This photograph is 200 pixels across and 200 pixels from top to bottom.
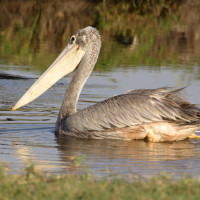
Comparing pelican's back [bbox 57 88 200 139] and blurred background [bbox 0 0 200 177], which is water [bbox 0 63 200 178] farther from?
pelican's back [bbox 57 88 200 139]

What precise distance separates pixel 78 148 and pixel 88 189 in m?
2.97

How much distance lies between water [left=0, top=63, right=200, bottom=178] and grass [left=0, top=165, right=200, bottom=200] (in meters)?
0.58

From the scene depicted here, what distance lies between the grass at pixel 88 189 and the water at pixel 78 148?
0.58 metres

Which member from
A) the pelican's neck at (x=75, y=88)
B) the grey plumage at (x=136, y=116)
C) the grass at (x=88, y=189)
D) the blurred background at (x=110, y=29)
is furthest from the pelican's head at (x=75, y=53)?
the blurred background at (x=110, y=29)

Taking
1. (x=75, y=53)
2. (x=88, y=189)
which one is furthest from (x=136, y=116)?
(x=88, y=189)

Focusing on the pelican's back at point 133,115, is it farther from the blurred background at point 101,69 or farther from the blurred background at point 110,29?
the blurred background at point 110,29

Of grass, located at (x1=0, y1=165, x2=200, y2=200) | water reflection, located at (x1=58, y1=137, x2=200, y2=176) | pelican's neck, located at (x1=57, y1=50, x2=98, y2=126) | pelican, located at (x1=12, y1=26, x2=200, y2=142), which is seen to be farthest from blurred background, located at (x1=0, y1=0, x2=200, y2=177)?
grass, located at (x1=0, y1=165, x2=200, y2=200)

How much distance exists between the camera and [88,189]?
4.34m

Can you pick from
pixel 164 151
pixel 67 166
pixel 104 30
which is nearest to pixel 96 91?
pixel 164 151

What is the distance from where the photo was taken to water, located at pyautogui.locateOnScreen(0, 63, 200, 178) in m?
6.14

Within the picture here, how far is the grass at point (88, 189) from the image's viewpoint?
420 cm

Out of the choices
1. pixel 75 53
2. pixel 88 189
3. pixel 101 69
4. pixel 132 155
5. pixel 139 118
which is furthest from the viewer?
pixel 101 69

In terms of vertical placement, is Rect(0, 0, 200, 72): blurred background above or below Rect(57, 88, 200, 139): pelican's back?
below

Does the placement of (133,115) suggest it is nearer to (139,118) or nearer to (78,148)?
(139,118)
